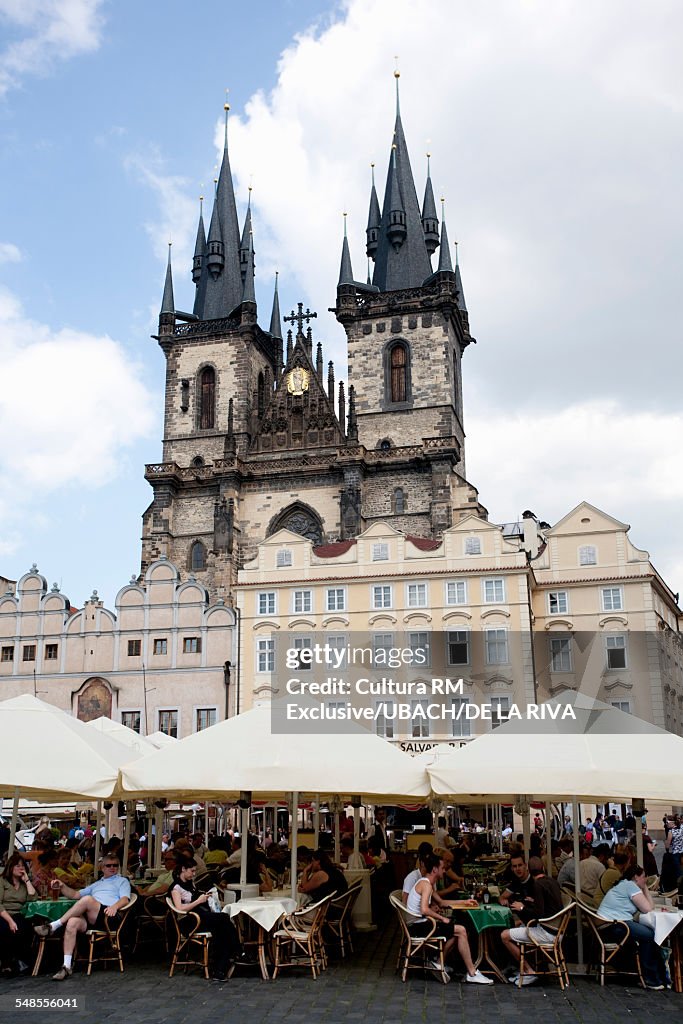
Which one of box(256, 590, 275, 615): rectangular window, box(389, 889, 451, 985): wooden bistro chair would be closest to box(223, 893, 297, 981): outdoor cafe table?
box(389, 889, 451, 985): wooden bistro chair

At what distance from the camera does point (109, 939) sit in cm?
1001

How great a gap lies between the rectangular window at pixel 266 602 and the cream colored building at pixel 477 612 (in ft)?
0.17

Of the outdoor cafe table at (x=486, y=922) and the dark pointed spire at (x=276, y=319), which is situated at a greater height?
the dark pointed spire at (x=276, y=319)

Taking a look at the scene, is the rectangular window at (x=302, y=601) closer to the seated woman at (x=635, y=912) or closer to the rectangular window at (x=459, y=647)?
the rectangular window at (x=459, y=647)

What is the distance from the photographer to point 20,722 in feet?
35.4

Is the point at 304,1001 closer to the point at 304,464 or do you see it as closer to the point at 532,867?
the point at 532,867

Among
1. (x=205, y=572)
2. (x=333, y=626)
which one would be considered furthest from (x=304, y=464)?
(x=333, y=626)

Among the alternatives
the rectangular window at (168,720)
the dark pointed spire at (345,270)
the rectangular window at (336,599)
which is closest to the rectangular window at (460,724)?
the rectangular window at (336,599)

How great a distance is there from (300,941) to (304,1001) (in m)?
1.33

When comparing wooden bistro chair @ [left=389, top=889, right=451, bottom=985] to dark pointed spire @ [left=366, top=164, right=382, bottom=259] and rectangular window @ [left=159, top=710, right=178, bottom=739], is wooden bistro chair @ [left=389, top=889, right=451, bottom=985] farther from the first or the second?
dark pointed spire @ [left=366, top=164, right=382, bottom=259]

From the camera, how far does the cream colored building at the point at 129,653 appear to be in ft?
117

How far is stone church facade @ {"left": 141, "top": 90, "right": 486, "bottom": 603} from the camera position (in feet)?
161

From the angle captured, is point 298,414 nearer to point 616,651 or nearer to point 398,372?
point 398,372

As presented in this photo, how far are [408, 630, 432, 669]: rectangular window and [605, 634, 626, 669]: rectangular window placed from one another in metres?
6.78
